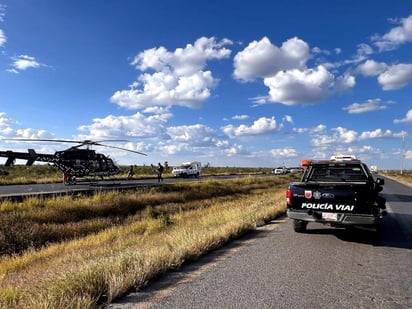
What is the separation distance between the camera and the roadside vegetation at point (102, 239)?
18.7 ft

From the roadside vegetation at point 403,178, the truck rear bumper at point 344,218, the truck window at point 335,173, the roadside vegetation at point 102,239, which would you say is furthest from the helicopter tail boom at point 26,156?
the roadside vegetation at point 403,178

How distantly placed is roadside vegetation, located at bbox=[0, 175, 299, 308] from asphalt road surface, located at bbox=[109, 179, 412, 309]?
376mm

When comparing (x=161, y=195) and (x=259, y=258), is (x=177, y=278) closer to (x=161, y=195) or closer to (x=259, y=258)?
(x=259, y=258)

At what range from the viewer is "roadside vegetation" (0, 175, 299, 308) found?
5.71m

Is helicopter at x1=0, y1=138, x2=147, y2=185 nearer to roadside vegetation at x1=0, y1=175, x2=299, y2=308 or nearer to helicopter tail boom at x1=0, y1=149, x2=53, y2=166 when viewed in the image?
helicopter tail boom at x1=0, y1=149, x2=53, y2=166

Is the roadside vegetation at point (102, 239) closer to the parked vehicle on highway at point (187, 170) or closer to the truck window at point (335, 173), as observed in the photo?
the truck window at point (335, 173)

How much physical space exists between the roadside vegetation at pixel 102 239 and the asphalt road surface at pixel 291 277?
38 centimetres

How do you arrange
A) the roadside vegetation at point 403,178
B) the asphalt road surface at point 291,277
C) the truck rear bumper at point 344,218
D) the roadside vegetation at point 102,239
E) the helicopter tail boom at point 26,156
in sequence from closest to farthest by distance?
the asphalt road surface at point 291,277 → the roadside vegetation at point 102,239 → the truck rear bumper at point 344,218 → the helicopter tail boom at point 26,156 → the roadside vegetation at point 403,178

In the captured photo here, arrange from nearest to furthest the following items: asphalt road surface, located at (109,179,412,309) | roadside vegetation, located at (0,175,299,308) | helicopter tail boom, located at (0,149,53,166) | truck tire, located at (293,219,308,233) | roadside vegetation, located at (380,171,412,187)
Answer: asphalt road surface, located at (109,179,412,309), roadside vegetation, located at (0,175,299,308), truck tire, located at (293,219,308,233), helicopter tail boom, located at (0,149,53,166), roadside vegetation, located at (380,171,412,187)

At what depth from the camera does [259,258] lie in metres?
7.92

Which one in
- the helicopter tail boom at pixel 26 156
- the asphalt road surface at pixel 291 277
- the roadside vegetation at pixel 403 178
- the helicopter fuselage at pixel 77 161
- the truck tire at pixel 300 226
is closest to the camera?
the asphalt road surface at pixel 291 277

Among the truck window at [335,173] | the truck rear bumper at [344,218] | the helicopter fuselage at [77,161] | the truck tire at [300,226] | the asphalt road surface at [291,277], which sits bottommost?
the asphalt road surface at [291,277]

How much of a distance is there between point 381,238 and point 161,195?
17.9 metres

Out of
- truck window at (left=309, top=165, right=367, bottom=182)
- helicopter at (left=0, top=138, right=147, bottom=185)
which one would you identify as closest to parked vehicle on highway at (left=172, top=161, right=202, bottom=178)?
helicopter at (left=0, top=138, right=147, bottom=185)
